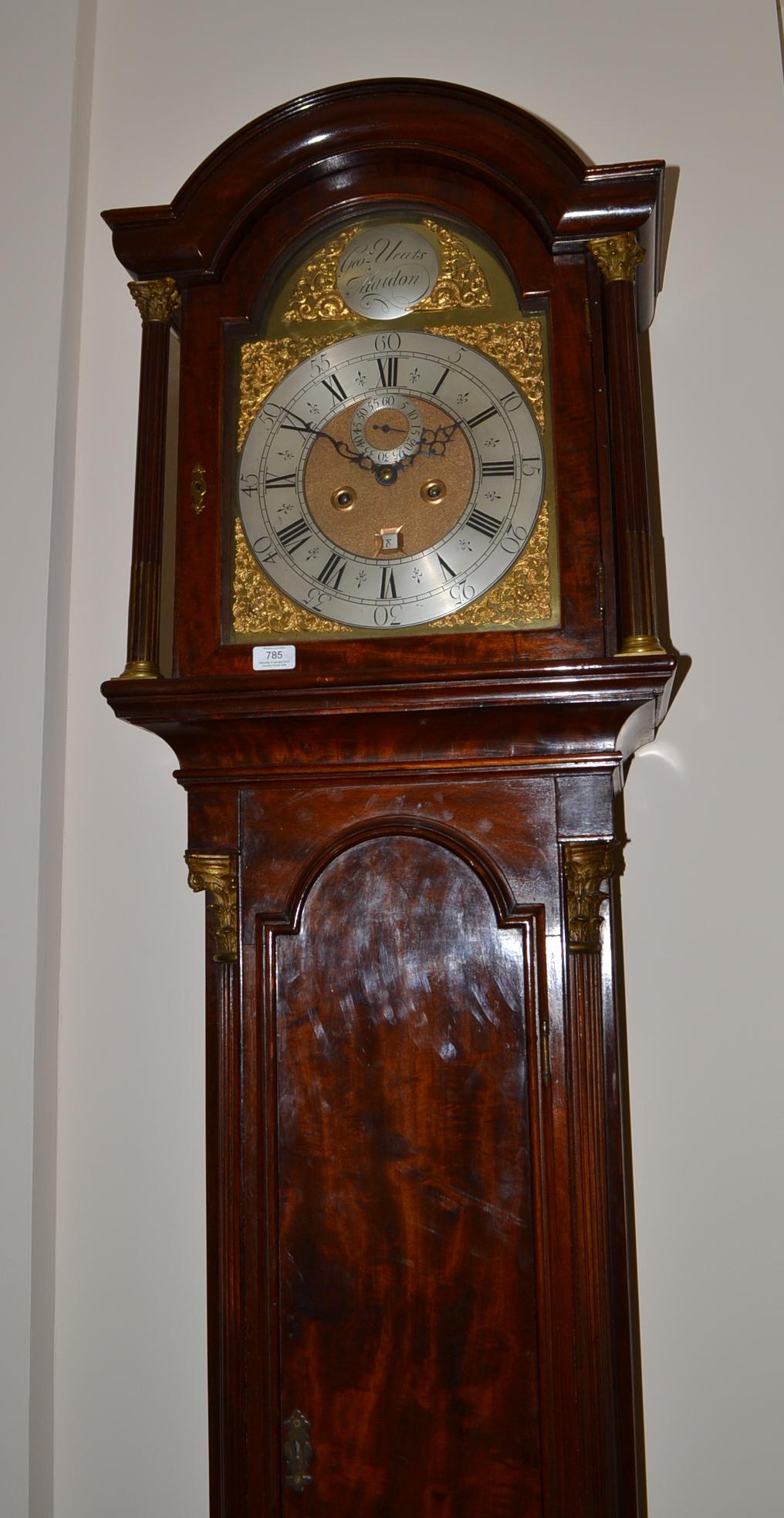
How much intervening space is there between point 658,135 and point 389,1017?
118 centimetres

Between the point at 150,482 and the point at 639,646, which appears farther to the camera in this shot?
the point at 150,482

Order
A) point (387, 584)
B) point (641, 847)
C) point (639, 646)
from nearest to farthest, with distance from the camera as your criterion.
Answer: point (639, 646), point (387, 584), point (641, 847)

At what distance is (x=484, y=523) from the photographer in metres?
1.40

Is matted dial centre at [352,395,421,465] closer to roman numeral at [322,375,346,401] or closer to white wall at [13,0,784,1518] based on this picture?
roman numeral at [322,375,346,401]

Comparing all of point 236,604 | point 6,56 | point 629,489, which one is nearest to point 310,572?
point 236,604

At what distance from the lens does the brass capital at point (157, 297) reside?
58.2 inches

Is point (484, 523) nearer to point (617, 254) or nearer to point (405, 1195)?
point (617, 254)

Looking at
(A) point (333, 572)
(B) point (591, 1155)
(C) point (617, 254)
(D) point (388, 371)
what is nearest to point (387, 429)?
(D) point (388, 371)

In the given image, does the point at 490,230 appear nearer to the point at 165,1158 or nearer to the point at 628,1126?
the point at 628,1126

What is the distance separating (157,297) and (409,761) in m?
0.61

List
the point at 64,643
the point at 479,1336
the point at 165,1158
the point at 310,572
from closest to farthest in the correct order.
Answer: the point at 479,1336
the point at 310,572
the point at 165,1158
the point at 64,643

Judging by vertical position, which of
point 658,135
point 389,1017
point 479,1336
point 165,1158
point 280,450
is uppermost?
point 658,135

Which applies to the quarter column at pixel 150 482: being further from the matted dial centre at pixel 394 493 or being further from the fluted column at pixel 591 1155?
the fluted column at pixel 591 1155

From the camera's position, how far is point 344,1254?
1357 mm
